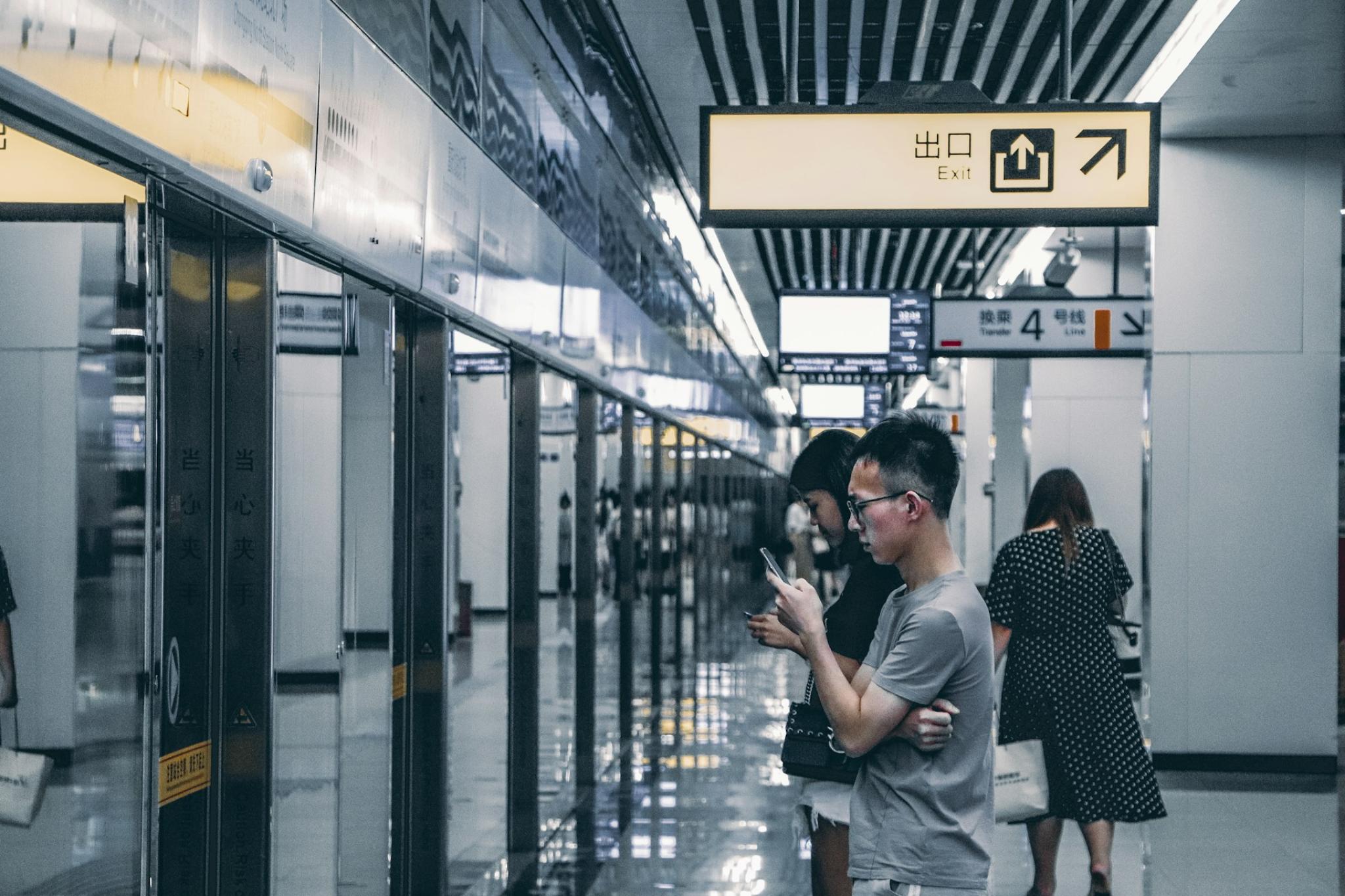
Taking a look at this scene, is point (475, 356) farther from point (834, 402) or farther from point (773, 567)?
point (834, 402)

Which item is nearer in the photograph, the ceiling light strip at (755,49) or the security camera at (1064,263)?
the ceiling light strip at (755,49)

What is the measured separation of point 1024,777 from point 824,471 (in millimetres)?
1985

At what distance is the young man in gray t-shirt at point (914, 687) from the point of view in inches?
99.7

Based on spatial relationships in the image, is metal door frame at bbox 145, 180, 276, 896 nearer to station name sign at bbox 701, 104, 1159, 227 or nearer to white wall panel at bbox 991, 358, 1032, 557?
station name sign at bbox 701, 104, 1159, 227

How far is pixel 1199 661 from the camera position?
8320 millimetres

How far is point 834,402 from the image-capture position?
2552 cm

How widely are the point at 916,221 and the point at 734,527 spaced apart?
18.5m

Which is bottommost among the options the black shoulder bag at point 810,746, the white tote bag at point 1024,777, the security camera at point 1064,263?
the white tote bag at point 1024,777

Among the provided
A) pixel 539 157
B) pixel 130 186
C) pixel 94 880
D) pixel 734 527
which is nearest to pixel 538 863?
pixel 539 157

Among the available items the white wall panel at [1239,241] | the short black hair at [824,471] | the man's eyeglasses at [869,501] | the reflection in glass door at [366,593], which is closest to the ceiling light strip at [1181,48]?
the white wall panel at [1239,241]

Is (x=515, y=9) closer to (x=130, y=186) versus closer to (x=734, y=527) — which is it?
(x=130, y=186)

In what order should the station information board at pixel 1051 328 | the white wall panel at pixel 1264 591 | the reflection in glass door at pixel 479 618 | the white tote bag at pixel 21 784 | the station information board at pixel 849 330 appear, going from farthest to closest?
1. the station information board at pixel 849 330
2. the station information board at pixel 1051 328
3. the white wall panel at pixel 1264 591
4. the reflection in glass door at pixel 479 618
5. the white tote bag at pixel 21 784

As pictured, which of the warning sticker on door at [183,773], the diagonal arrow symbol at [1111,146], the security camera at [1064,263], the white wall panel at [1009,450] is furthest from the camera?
the white wall panel at [1009,450]

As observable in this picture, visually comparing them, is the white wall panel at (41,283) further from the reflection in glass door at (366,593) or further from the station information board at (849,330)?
the station information board at (849,330)
